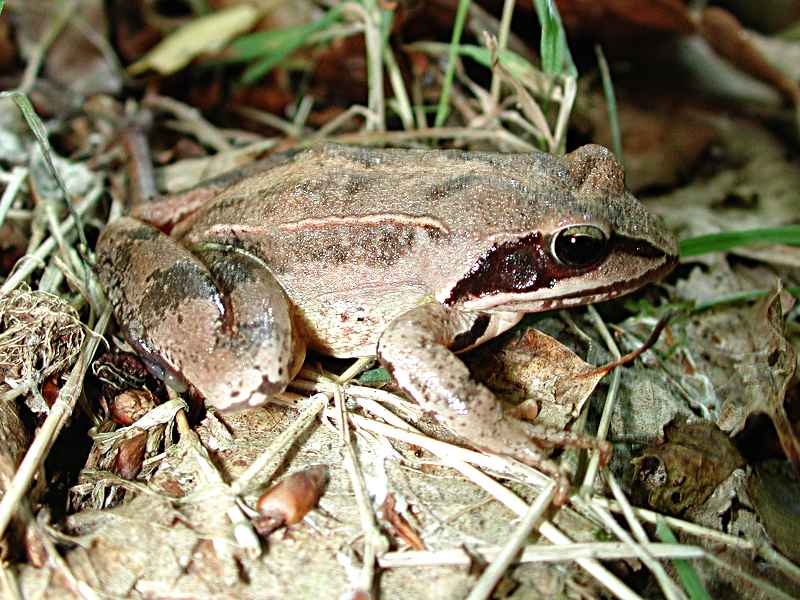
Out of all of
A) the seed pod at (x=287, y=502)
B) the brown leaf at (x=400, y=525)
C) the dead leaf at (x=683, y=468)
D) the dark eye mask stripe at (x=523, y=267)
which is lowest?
the dead leaf at (x=683, y=468)

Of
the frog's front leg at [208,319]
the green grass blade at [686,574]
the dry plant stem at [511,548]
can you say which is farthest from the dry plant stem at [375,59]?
the green grass blade at [686,574]

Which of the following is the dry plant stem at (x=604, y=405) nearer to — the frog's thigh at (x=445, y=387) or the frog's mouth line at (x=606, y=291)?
the frog's thigh at (x=445, y=387)

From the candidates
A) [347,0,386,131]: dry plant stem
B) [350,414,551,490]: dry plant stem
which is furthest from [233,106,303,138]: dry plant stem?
Answer: [350,414,551,490]: dry plant stem

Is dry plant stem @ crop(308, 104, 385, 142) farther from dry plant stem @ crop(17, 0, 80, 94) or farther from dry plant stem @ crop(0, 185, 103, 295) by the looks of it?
dry plant stem @ crop(17, 0, 80, 94)

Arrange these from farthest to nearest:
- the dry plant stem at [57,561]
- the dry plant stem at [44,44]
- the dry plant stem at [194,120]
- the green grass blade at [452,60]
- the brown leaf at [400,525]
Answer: the dry plant stem at [44,44] → the dry plant stem at [194,120] → the green grass blade at [452,60] → the brown leaf at [400,525] → the dry plant stem at [57,561]

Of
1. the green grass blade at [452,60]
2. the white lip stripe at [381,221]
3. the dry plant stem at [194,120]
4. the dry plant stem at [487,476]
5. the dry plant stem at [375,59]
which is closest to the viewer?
the dry plant stem at [487,476]

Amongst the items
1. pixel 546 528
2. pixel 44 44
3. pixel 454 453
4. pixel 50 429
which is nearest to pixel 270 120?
pixel 44 44

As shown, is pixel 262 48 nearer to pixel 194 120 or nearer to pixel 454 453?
pixel 194 120
